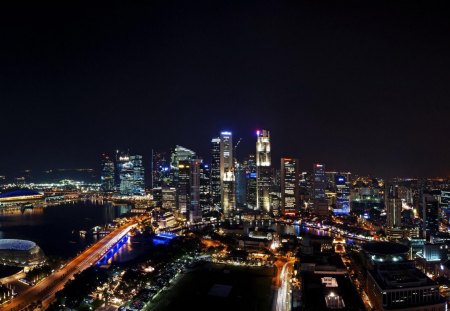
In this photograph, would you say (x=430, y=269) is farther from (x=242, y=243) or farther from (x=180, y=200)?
(x=180, y=200)

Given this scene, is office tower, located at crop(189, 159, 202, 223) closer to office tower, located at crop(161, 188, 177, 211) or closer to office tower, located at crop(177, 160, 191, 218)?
office tower, located at crop(177, 160, 191, 218)

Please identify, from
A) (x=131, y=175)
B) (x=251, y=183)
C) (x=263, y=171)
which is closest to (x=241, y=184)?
(x=251, y=183)

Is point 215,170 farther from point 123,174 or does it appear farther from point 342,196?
point 123,174

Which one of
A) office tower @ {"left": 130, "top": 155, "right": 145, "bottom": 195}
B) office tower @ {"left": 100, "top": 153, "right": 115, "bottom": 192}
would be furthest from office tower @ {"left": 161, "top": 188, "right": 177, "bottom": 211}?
office tower @ {"left": 100, "top": 153, "right": 115, "bottom": 192}

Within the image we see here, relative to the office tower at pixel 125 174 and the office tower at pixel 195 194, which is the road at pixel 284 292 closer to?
the office tower at pixel 195 194

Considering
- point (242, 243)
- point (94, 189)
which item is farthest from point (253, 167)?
point (94, 189)

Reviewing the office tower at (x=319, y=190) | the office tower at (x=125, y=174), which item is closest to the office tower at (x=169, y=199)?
the office tower at (x=319, y=190)
